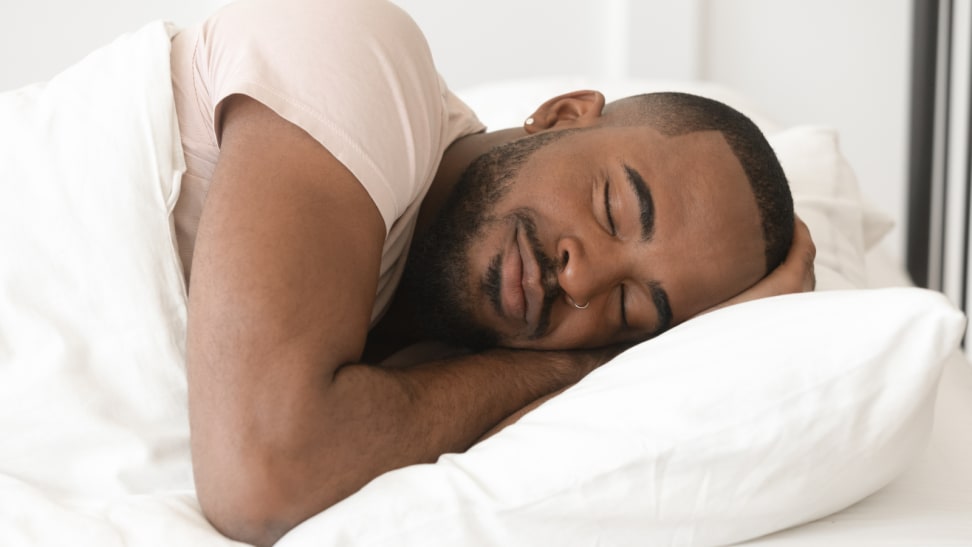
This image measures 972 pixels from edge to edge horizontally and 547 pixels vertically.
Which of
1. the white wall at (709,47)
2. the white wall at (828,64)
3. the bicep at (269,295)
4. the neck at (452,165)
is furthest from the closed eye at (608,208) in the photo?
the white wall at (828,64)

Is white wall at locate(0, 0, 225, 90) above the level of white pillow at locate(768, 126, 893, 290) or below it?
above

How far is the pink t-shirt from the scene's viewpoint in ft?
3.44

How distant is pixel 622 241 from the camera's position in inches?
46.6

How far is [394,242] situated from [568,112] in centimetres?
38

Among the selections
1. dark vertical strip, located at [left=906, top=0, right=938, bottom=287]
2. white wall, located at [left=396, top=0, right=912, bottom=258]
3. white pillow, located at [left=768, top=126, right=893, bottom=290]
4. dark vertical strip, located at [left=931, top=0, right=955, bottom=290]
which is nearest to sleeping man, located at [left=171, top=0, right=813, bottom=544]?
white pillow, located at [left=768, top=126, right=893, bottom=290]

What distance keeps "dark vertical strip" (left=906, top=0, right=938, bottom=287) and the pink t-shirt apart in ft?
6.42

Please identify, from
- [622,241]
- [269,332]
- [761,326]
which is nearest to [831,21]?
[622,241]

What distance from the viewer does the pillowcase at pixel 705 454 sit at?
2.81 feet

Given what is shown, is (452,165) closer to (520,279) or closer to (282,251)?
(520,279)

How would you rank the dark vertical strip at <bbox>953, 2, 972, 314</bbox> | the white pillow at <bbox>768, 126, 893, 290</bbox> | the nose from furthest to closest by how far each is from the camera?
the dark vertical strip at <bbox>953, 2, 972, 314</bbox> < the white pillow at <bbox>768, 126, 893, 290</bbox> < the nose

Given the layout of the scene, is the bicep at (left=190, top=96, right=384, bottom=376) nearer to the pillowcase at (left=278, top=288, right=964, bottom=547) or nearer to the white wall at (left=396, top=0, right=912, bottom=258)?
the pillowcase at (left=278, top=288, right=964, bottom=547)

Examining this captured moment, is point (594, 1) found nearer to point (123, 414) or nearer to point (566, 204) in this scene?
point (566, 204)

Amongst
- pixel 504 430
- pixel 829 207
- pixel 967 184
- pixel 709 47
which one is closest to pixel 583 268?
pixel 504 430

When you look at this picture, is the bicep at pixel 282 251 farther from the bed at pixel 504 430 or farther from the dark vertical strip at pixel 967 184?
the dark vertical strip at pixel 967 184
